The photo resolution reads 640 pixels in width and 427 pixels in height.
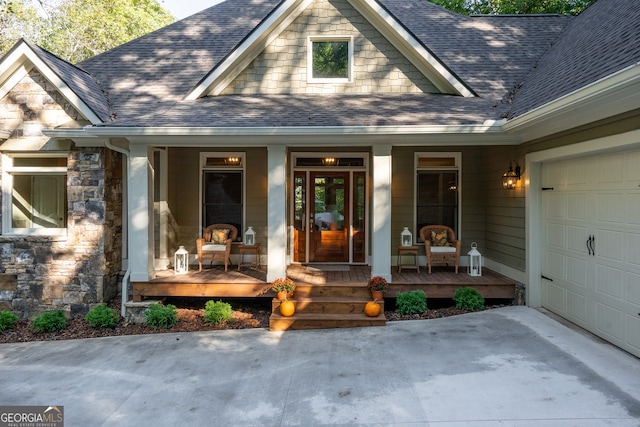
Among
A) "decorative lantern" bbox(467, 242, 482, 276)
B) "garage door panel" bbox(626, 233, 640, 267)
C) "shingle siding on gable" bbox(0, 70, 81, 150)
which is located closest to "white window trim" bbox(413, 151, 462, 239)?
"decorative lantern" bbox(467, 242, 482, 276)

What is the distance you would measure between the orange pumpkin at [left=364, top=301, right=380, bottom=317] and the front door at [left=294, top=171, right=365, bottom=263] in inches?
102

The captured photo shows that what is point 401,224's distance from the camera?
Answer: 335 inches

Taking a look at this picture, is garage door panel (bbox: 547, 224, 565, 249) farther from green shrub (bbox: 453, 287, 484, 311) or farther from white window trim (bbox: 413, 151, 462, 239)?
white window trim (bbox: 413, 151, 462, 239)

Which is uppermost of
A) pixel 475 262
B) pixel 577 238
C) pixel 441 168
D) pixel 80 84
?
pixel 80 84

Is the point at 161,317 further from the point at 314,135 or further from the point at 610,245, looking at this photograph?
the point at 610,245

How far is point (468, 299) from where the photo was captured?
6.50 m

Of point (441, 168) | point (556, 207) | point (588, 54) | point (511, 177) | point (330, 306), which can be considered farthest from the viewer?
point (441, 168)

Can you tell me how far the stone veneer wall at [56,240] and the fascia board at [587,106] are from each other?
6.52 m

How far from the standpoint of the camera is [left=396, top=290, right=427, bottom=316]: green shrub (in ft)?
21.0

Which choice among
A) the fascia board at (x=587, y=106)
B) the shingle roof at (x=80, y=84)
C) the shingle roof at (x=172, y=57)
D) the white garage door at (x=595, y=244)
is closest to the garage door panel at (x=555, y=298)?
the white garage door at (x=595, y=244)

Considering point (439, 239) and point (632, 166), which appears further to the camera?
point (439, 239)

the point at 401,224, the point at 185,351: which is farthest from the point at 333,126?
the point at 185,351

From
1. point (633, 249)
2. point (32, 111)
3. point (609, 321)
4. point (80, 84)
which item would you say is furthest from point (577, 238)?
point (32, 111)

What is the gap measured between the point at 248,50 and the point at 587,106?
5.28m
